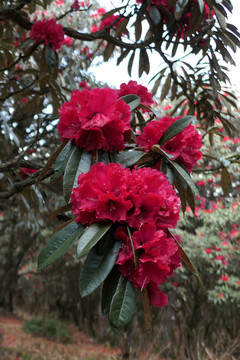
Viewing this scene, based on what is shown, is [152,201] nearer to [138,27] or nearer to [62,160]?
[62,160]

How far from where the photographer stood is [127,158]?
81 cm

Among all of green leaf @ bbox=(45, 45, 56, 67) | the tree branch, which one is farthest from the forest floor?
green leaf @ bbox=(45, 45, 56, 67)

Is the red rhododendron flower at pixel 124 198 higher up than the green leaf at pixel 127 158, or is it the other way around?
the green leaf at pixel 127 158

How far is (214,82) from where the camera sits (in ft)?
5.41

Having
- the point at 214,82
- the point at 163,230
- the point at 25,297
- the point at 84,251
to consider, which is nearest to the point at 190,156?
the point at 163,230

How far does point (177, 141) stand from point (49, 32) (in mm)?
1114

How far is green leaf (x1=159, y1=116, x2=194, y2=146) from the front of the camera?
0.83 meters

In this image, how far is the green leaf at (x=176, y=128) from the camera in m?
0.83

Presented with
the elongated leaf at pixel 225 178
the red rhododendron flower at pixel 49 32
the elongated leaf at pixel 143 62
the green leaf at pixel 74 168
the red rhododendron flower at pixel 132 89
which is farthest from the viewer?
the elongated leaf at pixel 143 62

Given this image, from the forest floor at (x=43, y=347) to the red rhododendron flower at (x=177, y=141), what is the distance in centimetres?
423

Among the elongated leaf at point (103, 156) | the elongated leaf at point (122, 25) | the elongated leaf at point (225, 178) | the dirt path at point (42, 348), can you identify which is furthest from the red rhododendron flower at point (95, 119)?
the dirt path at point (42, 348)

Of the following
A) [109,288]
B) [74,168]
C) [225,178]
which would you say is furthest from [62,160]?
[225,178]

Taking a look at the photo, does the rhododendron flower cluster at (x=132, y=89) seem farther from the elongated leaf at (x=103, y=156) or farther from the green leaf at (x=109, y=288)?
the green leaf at (x=109, y=288)

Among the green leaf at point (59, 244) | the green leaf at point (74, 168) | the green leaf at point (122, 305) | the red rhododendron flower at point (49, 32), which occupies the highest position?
the red rhododendron flower at point (49, 32)
